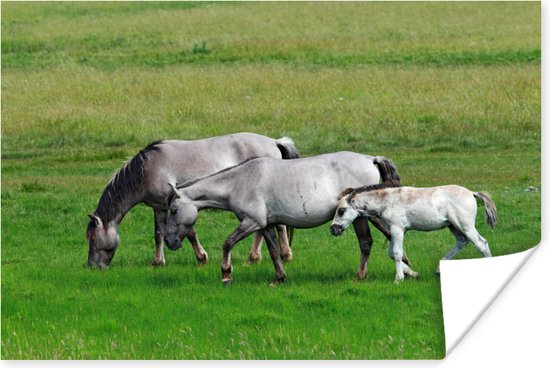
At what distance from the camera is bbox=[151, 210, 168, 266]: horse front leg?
1401cm

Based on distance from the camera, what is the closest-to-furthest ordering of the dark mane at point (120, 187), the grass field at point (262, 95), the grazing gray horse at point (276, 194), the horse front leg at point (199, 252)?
the grazing gray horse at point (276, 194)
the dark mane at point (120, 187)
the horse front leg at point (199, 252)
the grass field at point (262, 95)

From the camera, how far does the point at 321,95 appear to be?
21250mm

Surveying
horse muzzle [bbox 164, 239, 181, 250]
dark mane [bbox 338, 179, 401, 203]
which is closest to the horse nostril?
dark mane [bbox 338, 179, 401, 203]

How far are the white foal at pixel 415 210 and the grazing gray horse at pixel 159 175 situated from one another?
2.13m

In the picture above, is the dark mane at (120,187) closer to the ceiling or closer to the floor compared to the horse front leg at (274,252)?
closer to the ceiling

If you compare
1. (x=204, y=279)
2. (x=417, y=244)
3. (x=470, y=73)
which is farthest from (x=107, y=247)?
(x=470, y=73)

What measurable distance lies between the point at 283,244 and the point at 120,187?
201 centimetres

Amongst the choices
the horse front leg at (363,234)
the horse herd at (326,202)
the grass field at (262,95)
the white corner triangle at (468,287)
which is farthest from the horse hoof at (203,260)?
the white corner triangle at (468,287)

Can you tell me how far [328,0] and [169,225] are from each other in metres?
9.63

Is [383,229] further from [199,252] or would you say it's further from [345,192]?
[199,252]

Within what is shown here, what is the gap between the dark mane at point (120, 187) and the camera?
13617mm

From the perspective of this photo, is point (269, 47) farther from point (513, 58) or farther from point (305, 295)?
point (305, 295)

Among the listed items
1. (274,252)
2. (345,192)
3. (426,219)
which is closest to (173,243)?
(274,252)

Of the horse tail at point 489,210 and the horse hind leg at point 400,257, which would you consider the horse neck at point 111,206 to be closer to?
the horse hind leg at point 400,257
